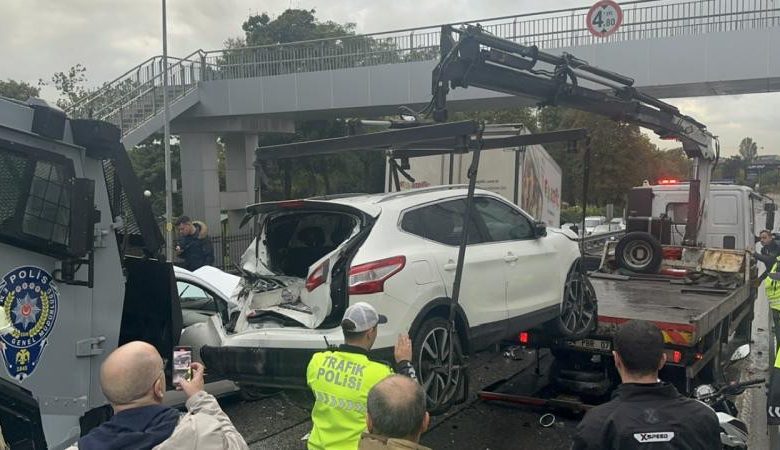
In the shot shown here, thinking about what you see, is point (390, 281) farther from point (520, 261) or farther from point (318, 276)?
point (520, 261)

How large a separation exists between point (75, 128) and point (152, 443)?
2309 mm

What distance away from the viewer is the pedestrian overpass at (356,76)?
45.7 ft

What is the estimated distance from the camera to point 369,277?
4.19 m

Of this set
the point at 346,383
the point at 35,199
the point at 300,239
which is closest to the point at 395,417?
the point at 346,383

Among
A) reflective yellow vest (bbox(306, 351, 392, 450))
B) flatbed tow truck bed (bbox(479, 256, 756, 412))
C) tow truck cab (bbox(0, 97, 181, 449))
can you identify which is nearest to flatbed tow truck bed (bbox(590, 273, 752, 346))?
flatbed tow truck bed (bbox(479, 256, 756, 412))

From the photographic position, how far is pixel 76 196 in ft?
11.6

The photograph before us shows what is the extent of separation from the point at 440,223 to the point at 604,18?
39.4 feet

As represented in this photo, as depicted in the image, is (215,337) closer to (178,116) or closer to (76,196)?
(76,196)

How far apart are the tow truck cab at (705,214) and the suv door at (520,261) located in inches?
188

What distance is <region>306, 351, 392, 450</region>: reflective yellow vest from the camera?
9.30ft

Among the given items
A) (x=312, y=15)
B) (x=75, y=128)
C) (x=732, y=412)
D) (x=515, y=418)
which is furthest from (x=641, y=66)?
(x=312, y=15)

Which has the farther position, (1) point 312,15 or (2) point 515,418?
(1) point 312,15

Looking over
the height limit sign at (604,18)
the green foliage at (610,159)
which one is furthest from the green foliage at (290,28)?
the height limit sign at (604,18)

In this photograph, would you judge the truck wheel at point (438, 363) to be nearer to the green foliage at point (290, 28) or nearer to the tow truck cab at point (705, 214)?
the tow truck cab at point (705, 214)
